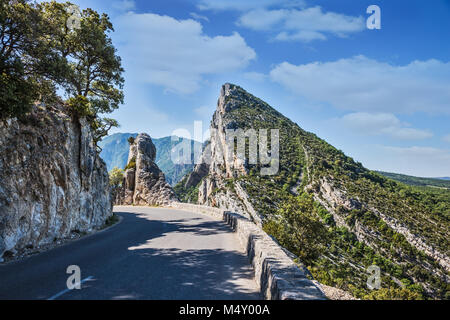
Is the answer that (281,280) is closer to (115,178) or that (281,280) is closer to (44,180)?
(44,180)

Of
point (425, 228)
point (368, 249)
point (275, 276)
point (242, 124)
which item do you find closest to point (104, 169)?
point (275, 276)

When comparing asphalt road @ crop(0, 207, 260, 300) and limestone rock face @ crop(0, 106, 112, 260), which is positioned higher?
limestone rock face @ crop(0, 106, 112, 260)

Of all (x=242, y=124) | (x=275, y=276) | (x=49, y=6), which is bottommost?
(x=275, y=276)

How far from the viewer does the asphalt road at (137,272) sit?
581cm

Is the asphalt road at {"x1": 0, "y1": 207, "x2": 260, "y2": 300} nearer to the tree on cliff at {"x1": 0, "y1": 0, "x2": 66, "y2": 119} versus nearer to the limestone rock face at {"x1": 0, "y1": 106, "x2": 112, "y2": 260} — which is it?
the limestone rock face at {"x1": 0, "y1": 106, "x2": 112, "y2": 260}

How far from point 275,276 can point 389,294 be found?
656cm

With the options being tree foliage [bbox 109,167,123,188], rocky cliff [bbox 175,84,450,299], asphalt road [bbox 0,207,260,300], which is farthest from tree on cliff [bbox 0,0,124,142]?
tree foliage [bbox 109,167,123,188]

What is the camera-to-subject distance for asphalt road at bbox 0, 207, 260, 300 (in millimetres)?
5812

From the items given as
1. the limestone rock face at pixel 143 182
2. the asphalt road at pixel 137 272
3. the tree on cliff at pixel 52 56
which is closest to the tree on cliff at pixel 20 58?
the tree on cliff at pixel 52 56

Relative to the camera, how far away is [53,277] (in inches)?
270

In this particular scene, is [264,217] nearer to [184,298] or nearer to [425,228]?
[425,228]

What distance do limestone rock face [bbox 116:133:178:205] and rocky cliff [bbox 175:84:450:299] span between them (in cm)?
1819

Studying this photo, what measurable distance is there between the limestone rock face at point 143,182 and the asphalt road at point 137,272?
89.9ft

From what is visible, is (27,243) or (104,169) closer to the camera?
(27,243)
